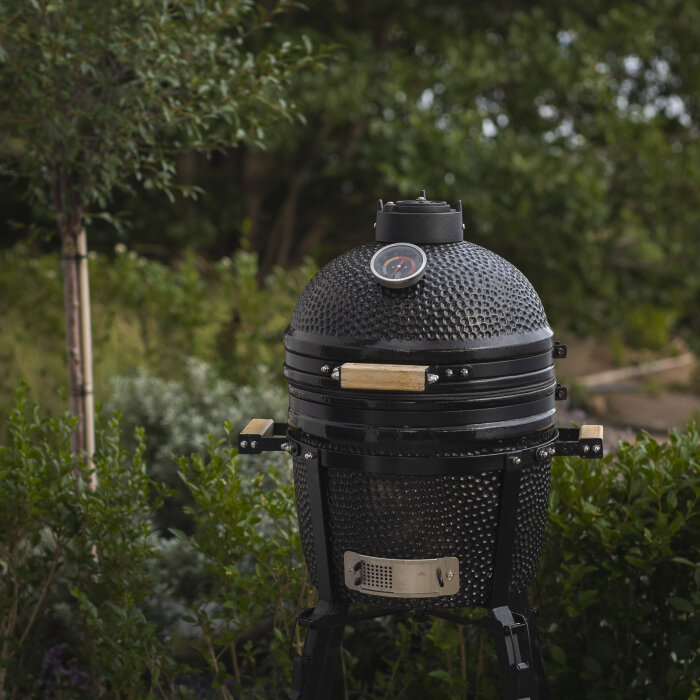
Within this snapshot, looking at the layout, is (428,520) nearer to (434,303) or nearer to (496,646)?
(496,646)

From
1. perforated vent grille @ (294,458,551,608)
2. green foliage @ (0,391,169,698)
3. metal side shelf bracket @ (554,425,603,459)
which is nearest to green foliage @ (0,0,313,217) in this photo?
green foliage @ (0,391,169,698)

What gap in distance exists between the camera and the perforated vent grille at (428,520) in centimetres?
195

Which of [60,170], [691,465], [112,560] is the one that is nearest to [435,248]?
[691,465]

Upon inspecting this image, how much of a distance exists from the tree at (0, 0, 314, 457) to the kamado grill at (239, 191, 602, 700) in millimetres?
1005

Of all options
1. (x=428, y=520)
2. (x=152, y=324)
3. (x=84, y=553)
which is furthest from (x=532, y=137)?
(x=428, y=520)

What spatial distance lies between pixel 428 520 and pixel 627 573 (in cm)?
83

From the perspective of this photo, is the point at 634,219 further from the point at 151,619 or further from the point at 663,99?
the point at 151,619

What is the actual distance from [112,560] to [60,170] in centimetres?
117

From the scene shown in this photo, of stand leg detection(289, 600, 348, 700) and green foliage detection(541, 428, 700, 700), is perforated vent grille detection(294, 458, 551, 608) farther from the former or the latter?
green foliage detection(541, 428, 700, 700)

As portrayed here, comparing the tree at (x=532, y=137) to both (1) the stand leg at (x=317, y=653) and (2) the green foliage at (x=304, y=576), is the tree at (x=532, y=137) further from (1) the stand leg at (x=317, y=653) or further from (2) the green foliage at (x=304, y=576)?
(1) the stand leg at (x=317, y=653)

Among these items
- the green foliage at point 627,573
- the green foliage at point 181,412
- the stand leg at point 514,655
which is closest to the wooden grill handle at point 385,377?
the stand leg at point 514,655

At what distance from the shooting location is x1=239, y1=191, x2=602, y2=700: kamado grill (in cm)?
192

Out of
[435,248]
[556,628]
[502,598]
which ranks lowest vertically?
[556,628]

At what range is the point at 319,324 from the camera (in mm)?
2010
